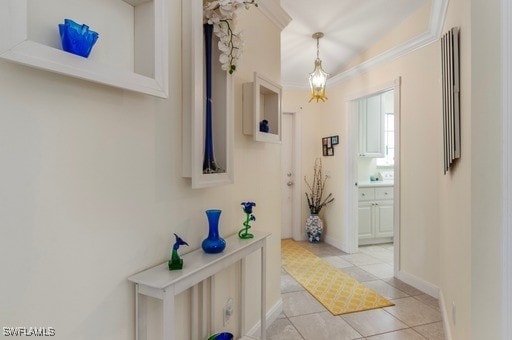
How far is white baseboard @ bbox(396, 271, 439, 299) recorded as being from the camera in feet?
8.84

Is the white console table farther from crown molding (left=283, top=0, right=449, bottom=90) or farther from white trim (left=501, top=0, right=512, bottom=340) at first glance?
crown molding (left=283, top=0, right=449, bottom=90)

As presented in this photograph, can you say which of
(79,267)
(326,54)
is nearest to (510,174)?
(79,267)

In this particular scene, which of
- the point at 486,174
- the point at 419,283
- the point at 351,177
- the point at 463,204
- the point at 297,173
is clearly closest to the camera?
the point at 486,174

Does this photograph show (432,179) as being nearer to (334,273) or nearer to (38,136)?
(334,273)

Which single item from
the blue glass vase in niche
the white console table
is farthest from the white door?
the blue glass vase in niche

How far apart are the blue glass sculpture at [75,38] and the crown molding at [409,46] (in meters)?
2.40

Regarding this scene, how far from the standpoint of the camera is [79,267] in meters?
0.96

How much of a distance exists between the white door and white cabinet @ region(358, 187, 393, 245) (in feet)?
3.77

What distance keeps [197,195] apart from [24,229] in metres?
0.79

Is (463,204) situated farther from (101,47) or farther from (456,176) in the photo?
(101,47)

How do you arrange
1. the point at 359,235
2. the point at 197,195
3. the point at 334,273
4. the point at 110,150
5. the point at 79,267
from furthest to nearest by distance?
the point at 359,235
the point at 334,273
the point at 197,195
the point at 110,150
the point at 79,267

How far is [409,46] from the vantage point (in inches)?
115

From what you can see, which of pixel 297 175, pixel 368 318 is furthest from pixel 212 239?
pixel 297 175

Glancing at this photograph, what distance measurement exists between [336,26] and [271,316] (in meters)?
2.94
